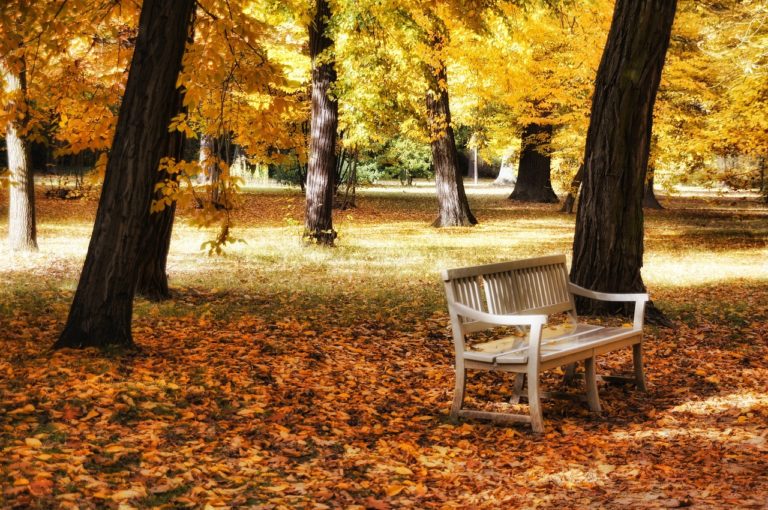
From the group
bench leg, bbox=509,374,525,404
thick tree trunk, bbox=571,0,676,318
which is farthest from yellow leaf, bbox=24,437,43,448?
thick tree trunk, bbox=571,0,676,318

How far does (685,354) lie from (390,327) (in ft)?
9.56

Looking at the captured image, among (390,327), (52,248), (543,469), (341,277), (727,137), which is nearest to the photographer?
(543,469)

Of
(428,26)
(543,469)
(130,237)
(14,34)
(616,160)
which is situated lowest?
(543,469)

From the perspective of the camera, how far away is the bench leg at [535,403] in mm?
5562

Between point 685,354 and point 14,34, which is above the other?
point 14,34

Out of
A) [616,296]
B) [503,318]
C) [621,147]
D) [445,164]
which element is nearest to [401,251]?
[445,164]

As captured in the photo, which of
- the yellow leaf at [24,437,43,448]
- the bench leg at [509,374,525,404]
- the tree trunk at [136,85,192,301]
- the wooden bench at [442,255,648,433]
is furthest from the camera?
the tree trunk at [136,85,192,301]

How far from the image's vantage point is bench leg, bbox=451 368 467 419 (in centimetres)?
588

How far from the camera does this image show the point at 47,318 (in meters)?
8.36

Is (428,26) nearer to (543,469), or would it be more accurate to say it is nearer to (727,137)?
(727,137)

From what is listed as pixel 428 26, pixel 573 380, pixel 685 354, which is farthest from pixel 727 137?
pixel 573 380

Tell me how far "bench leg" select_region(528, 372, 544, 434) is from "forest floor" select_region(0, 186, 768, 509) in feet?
0.25

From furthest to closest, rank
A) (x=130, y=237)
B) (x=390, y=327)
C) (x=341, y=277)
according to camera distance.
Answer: (x=341, y=277) < (x=390, y=327) < (x=130, y=237)

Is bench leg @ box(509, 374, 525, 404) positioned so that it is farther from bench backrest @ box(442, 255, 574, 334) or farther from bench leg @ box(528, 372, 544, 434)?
bench leg @ box(528, 372, 544, 434)
